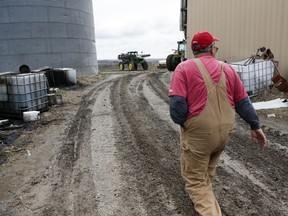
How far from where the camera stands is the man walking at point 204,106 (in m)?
2.42

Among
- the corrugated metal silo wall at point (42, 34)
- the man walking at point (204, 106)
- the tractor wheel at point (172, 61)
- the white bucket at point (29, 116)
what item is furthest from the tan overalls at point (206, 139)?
the tractor wheel at point (172, 61)

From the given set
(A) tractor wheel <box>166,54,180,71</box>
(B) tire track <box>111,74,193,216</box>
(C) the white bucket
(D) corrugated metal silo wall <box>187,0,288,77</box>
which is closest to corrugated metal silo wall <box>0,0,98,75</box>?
(A) tractor wheel <box>166,54,180,71</box>

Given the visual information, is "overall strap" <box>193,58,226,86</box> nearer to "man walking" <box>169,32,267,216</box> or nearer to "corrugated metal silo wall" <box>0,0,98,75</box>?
"man walking" <box>169,32,267,216</box>

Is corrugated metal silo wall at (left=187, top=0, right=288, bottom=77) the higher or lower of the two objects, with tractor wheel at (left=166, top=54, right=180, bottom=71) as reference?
higher

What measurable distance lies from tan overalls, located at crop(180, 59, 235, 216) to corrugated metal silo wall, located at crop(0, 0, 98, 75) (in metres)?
13.9

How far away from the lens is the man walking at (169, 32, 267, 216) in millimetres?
2422

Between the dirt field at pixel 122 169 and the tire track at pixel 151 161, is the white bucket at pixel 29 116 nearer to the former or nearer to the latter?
the dirt field at pixel 122 169

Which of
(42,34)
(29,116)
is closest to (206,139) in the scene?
(29,116)

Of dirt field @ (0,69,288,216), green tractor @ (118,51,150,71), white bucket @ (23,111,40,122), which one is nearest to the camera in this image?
dirt field @ (0,69,288,216)

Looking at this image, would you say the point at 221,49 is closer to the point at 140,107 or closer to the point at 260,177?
the point at 140,107

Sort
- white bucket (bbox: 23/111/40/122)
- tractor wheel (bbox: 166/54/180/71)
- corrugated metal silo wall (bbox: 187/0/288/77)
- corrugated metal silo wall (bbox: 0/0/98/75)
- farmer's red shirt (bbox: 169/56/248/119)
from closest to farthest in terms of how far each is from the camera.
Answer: farmer's red shirt (bbox: 169/56/248/119) → white bucket (bbox: 23/111/40/122) → corrugated metal silo wall (bbox: 187/0/288/77) → corrugated metal silo wall (bbox: 0/0/98/75) → tractor wheel (bbox: 166/54/180/71)

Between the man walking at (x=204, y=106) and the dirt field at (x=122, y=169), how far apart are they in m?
0.57

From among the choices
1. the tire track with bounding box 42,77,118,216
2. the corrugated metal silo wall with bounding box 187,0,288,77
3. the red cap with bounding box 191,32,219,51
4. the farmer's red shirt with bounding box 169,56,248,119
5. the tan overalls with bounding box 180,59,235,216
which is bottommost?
the tire track with bounding box 42,77,118,216

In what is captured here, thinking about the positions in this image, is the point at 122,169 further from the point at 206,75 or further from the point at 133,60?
the point at 133,60
